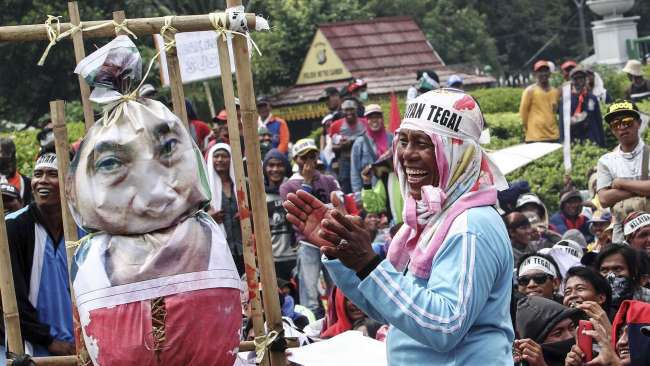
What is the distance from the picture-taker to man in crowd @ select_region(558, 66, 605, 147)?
610 inches

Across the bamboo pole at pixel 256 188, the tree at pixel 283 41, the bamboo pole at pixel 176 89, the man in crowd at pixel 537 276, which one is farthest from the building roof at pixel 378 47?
the bamboo pole at pixel 256 188

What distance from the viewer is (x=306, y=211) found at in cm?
435

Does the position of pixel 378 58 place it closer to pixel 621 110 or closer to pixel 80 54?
pixel 621 110

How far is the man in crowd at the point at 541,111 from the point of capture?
627 inches

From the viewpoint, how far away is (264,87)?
27.6 m

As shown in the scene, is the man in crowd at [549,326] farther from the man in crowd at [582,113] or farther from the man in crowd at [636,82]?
the man in crowd at [636,82]

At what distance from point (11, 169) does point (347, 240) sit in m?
6.58

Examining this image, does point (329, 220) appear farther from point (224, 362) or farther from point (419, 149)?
point (224, 362)

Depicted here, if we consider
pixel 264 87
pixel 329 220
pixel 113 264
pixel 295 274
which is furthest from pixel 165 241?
pixel 264 87

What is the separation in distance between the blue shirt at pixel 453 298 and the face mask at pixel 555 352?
2547 mm

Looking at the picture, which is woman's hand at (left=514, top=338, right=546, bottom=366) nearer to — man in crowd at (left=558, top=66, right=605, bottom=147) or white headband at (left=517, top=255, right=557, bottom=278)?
white headband at (left=517, top=255, right=557, bottom=278)

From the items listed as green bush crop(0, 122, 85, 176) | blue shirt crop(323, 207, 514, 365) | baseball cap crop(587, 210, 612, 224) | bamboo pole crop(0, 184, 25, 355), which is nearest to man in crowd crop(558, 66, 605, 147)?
baseball cap crop(587, 210, 612, 224)

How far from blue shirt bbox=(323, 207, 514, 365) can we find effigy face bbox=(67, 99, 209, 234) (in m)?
0.64

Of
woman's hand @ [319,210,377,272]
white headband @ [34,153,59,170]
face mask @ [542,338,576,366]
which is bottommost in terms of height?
face mask @ [542,338,576,366]
